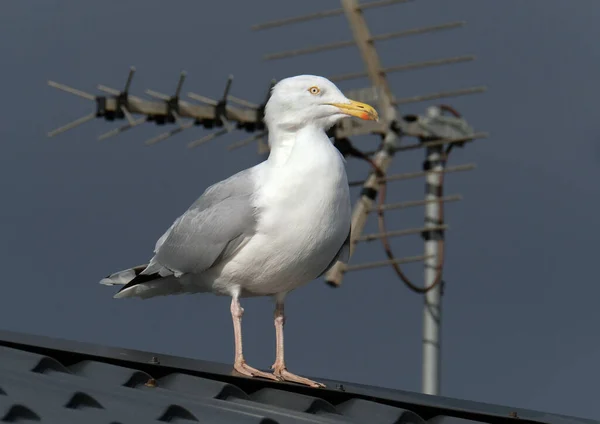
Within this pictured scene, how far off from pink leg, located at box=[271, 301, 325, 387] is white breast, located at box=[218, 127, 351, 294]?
1.44ft

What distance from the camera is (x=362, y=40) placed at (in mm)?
30672

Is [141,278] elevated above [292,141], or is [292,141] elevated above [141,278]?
[292,141]

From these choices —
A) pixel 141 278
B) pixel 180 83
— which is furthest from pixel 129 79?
pixel 141 278

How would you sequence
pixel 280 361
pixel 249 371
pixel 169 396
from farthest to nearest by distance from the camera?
pixel 280 361 → pixel 249 371 → pixel 169 396

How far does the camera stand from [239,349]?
33.2ft

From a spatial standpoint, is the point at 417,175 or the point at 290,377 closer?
the point at 290,377

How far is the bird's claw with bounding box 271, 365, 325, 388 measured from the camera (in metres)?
9.55

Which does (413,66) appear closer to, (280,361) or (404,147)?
(404,147)

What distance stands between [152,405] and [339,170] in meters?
3.04

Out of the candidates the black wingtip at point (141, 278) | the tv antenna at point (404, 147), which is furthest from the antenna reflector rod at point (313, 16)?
the black wingtip at point (141, 278)

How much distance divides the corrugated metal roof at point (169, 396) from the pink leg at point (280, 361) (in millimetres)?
167

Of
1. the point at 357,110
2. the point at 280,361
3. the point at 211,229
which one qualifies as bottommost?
the point at 280,361

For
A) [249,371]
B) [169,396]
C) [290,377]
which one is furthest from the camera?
[290,377]

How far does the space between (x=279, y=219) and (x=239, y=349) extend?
0.82 m
